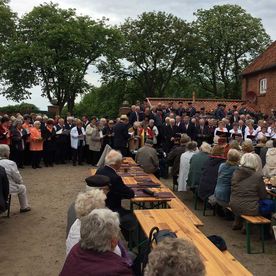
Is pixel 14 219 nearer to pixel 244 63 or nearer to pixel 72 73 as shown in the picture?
pixel 72 73

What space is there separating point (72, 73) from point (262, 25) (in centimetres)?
2417

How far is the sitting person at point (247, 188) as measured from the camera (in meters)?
7.43

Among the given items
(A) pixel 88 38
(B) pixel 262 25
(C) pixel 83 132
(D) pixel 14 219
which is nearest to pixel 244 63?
(B) pixel 262 25

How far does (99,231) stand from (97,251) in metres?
0.16

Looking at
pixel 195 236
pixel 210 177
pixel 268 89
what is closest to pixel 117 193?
pixel 195 236

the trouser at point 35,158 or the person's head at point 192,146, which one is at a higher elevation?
the person's head at point 192,146

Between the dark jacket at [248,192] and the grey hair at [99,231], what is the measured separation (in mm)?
4328

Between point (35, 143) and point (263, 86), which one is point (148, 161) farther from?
point (263, 86)

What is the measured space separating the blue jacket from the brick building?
2377 cm

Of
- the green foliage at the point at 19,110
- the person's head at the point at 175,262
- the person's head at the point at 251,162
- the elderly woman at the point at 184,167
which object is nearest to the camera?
the person's head at the point at 175,262

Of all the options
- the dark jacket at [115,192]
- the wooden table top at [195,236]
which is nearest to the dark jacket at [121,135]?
the dark jacket at [115,192]

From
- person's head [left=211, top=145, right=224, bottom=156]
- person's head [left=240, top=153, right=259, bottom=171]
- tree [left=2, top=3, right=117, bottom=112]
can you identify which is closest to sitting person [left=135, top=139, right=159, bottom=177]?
person's head [left=211, top=145, right=224, bottom=156]

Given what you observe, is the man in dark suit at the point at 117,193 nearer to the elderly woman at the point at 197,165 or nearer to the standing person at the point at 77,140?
the elderly woman at the point at 197,165

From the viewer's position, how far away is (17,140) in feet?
48.2
